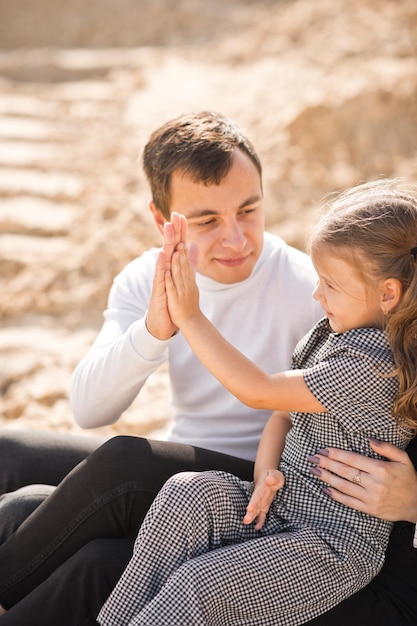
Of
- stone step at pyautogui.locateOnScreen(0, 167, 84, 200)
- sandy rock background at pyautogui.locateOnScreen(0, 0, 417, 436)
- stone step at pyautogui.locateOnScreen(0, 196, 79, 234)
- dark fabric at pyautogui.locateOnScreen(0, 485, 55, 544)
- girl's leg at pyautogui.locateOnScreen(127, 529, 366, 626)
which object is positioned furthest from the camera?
stone step at pyautogui.locateOnScreen(0, 167, 84, 200)

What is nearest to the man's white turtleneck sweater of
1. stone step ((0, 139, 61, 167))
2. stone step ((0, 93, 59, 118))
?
stone step ((0, 139, 61, 167))

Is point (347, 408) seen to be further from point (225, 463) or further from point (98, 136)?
point (98, 136)

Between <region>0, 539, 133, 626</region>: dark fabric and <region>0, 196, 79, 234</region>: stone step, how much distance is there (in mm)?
3471

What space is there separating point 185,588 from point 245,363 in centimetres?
53

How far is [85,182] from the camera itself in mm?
5695

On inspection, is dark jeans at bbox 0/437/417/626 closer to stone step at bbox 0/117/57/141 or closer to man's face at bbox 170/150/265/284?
man's face at bbox 170/150/265/284

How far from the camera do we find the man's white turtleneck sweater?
2.33m

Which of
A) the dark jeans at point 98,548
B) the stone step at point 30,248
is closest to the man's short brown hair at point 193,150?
the dark jeans at point 98,548

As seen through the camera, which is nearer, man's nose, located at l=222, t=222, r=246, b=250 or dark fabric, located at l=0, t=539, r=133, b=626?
dark fabric, located at l=0, t=539, r=133, b=626

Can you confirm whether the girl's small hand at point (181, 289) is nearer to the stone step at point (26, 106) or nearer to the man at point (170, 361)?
the man at point (170, 361)

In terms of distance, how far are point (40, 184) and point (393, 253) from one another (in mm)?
4250

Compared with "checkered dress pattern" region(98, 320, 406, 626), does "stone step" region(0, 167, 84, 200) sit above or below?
above

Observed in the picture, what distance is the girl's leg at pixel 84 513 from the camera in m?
1.97

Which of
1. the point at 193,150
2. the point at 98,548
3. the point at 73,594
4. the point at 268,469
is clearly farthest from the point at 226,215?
the point at 73,594
